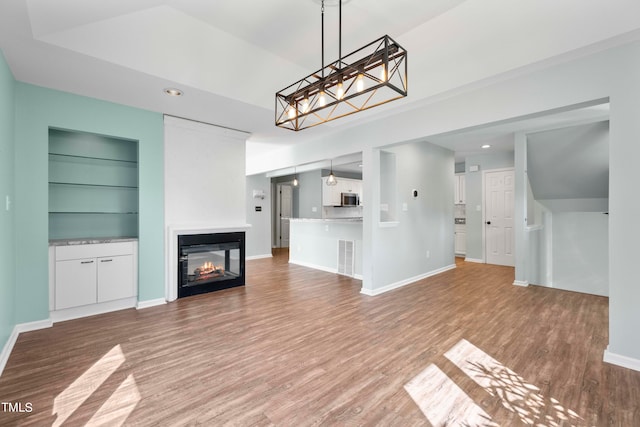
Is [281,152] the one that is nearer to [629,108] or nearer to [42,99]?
[42,99]

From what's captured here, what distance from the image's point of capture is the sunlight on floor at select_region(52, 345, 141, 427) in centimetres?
173

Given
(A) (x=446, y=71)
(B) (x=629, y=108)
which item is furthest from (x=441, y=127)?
(B) (x=629, y=108)

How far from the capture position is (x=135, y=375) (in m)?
2.18

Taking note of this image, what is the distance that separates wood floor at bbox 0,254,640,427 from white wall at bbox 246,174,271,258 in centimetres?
384

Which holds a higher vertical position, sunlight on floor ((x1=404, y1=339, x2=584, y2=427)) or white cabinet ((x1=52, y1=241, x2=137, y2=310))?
white cabinet ((x1=52, y1=241, x2=137, y2=310))

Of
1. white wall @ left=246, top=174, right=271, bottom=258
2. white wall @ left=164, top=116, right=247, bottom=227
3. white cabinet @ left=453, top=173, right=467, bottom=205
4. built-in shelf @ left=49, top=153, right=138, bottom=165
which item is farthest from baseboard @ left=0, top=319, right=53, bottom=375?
white cabinet @ left=453, top=173, right=467, bottom=205

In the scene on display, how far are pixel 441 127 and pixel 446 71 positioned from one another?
616 mm

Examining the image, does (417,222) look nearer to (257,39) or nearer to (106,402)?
(257,39)

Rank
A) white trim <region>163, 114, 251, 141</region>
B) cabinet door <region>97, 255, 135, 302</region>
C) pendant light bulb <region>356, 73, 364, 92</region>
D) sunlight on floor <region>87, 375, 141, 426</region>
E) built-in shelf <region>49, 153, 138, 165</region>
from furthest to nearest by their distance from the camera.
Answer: white trim <region>163, 114, 251, 141</region> → built-in shelf <region>49, 153, 138, 165</region> → cabinet door <region>97, 255, 135, 302</region> → pendant light bulb <region>356, 73, 364, 92</region> → sunlight on floor <region>87, 375, 141, 426</region>

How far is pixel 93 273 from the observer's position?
3.46 m

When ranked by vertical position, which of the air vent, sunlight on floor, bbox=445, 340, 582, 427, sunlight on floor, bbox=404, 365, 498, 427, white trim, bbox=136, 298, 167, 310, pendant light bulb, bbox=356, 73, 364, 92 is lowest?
sunlight on floor, bbox=445, 340, 582, 427

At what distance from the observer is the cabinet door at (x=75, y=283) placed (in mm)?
3248

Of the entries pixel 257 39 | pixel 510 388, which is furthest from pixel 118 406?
pixel 257 39

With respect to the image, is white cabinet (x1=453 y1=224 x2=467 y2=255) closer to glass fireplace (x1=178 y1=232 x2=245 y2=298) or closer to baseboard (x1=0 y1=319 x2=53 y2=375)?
glass fireplace (x1=178 y1=232 x2=245 y2=298)
